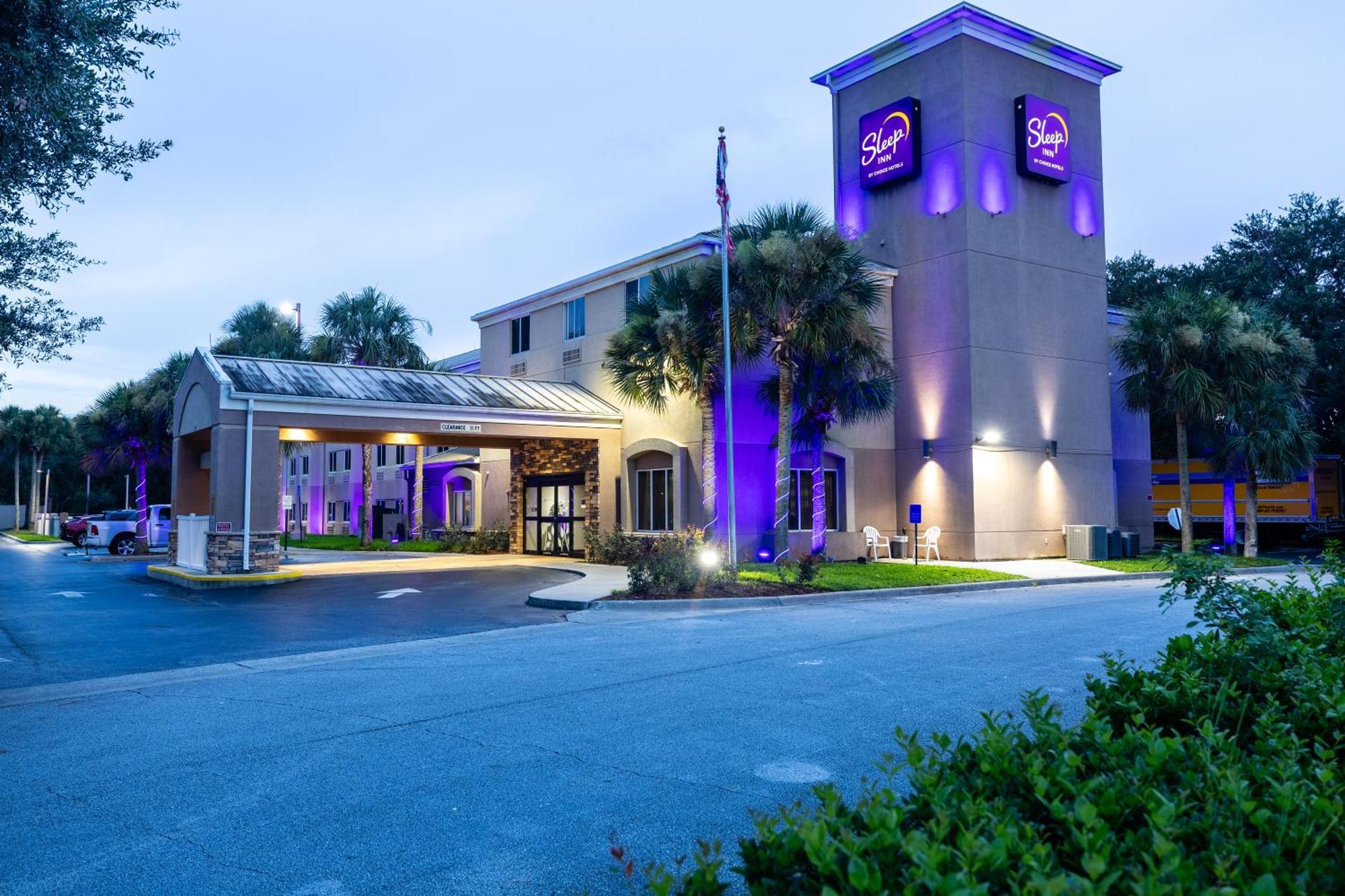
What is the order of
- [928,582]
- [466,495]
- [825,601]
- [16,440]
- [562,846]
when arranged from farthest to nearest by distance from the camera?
[16,440] → [466,495] → [928,582] → [825,601] → [562,846]

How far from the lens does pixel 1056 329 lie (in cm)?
2934

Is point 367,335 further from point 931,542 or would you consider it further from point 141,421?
point 931,542

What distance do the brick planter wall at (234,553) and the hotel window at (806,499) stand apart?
12818 mm

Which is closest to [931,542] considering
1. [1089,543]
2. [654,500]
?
[1089,543]

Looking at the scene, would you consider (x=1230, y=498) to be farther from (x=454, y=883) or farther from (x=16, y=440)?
(x=16, y=440)

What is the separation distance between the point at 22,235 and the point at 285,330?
29.9 m

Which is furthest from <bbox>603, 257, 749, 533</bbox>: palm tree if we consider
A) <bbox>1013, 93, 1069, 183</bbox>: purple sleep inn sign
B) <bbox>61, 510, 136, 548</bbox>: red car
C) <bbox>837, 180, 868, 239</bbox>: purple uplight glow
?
<bbox>61, 510, 136, 548</bbox>: red car

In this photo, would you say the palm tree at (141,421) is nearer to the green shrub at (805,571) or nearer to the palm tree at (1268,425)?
the green shrub at (805,571)

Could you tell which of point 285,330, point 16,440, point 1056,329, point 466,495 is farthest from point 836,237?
point 16,440

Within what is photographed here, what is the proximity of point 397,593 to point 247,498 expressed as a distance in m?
4.82

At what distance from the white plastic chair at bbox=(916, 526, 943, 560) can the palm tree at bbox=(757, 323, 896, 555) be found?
11.8ft

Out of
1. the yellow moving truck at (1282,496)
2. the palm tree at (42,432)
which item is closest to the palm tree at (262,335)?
the yellow moving truck at (1282,496)

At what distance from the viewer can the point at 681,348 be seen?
22.8 metres

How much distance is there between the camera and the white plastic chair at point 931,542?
27.1 m
